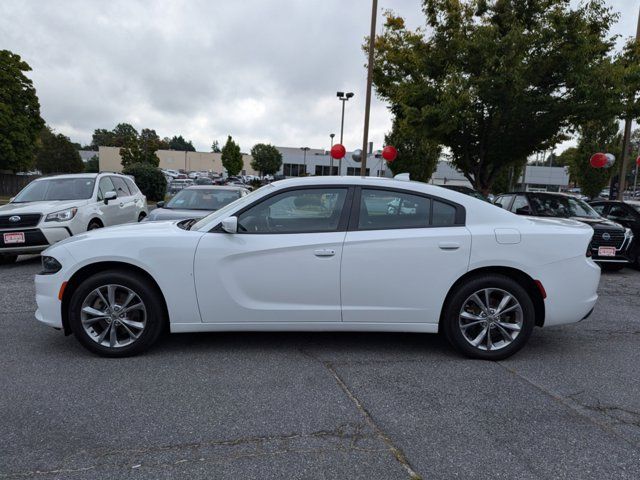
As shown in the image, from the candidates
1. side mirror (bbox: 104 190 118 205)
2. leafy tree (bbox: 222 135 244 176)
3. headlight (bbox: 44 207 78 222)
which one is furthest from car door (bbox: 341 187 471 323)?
leafy tree (bbox: 222 135 244 176)

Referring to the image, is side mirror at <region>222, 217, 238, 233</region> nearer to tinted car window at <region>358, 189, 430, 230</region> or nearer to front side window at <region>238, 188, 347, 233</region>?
front side window at <region>238, 188, 347, 233</region>

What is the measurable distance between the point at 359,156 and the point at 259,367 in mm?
14809

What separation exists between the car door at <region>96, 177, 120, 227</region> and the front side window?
6360 mm

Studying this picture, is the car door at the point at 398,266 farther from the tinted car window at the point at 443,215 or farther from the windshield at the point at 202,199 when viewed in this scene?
the windshield at the point at 202,199

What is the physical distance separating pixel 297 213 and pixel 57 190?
23.5 ft

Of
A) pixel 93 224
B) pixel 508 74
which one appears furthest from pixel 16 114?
pixel 508 74

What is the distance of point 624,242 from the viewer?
29.4ft

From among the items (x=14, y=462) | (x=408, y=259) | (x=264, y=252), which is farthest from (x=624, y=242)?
(x=14, y=462)

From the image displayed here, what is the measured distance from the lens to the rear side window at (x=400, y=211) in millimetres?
4156

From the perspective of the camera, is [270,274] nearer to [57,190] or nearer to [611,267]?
A: [57,190]

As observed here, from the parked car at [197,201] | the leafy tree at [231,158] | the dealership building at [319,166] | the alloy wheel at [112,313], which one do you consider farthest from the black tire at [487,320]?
the leafy tree at [231,158]

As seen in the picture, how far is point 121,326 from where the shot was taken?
4.08m

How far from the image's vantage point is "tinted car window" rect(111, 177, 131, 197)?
10.5m

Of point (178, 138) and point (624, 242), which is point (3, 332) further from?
point (178, 138)
